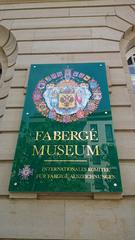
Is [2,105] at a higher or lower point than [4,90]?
lower

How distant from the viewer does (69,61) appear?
21.8 feet

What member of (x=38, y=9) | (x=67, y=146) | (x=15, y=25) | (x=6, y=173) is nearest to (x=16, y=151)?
(x=6, y=173)

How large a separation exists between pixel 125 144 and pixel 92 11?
4.84m

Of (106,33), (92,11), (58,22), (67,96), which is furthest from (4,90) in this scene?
(92,11)

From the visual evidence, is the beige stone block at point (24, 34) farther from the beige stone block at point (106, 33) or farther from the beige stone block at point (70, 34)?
the beige stone block at point (106, 33)

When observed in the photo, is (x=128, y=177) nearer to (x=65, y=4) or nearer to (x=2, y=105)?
(x=2, y=105)

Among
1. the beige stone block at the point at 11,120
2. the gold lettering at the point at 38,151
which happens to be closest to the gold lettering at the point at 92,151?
the gold lettering at the point at 38,151

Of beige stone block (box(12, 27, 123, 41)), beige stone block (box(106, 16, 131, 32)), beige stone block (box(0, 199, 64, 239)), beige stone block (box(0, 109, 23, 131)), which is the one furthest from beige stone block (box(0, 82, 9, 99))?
beige stone block (box(106, 16, 131, 32))

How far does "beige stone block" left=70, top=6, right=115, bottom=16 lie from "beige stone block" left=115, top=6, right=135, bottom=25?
0.73 ft

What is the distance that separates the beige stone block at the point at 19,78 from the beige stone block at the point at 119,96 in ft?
7.36

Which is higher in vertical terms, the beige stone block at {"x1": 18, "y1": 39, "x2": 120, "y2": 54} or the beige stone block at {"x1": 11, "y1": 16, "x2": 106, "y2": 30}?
the beige stone block at {"x1": 11, "y1": 16, "x2": 106, "y2": 30}

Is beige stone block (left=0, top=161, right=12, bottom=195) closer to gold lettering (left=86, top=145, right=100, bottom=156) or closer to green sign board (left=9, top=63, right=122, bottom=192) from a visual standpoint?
green sign board (left=9, top=63, right=122, bottom=192)

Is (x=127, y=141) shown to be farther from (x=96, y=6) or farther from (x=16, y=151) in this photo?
(x=96, y=6)

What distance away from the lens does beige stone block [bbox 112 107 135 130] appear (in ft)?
17.7
